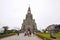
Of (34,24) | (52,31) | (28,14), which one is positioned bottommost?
(52,31)

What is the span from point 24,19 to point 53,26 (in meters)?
57.2

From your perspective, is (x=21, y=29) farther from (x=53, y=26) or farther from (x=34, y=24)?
(x=53, y=26)

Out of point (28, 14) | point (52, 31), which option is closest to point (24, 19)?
point (28, 14)

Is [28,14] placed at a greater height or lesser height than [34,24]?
greater

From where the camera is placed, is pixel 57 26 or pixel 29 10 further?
pixel 29 10

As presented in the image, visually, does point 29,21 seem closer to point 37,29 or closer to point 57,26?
point 37,29

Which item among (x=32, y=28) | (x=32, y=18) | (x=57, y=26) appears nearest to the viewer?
(x=57, y=26)

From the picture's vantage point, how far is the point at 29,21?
228 ft

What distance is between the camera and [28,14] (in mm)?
72125

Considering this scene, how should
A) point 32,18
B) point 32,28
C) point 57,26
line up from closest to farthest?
point 57,26 < point 32,28 < point 32,18

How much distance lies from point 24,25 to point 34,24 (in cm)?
422

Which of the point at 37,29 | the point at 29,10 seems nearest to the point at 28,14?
the point at 29,10

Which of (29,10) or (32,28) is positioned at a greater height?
(29,10)

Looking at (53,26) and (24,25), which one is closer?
(53,26)
